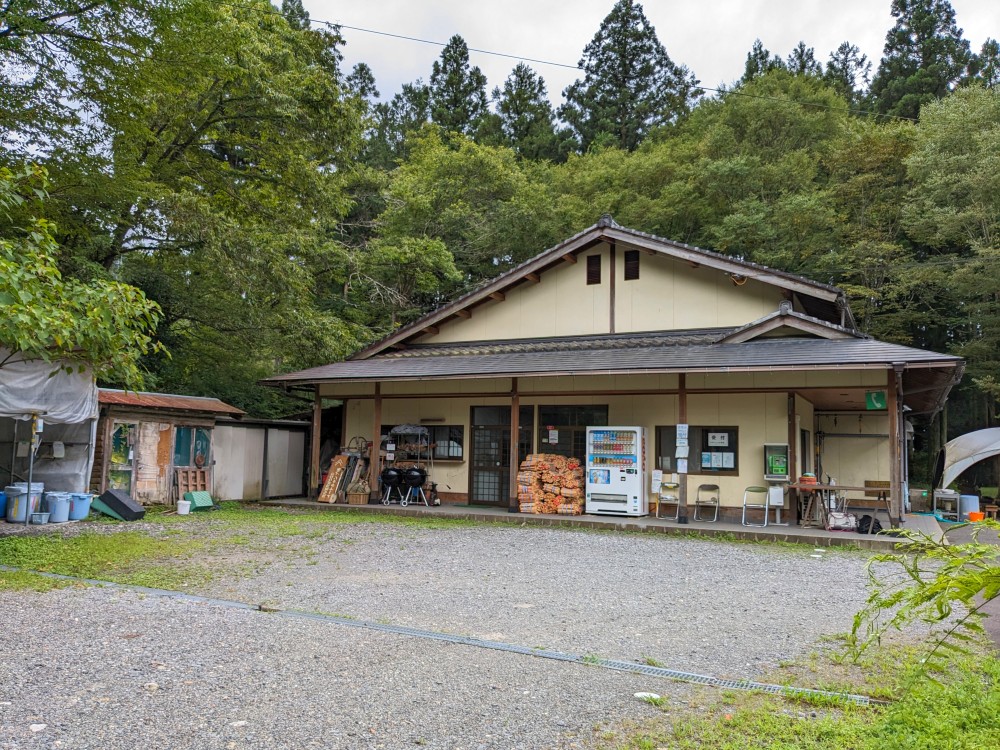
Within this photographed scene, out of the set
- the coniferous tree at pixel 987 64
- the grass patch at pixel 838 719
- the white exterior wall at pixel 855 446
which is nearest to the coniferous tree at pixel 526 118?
the coniferous tree at pixel 987 64

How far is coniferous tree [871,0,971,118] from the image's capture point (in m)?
32.3

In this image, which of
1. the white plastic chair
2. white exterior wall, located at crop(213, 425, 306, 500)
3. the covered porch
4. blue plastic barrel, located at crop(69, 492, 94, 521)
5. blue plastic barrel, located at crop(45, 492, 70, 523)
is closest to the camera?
blue plastic barrel, located at crop(45, 492, 70, 523)

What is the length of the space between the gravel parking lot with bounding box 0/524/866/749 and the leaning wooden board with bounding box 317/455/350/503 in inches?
243

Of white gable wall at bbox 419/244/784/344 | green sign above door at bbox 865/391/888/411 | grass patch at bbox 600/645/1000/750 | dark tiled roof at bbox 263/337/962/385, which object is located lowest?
grass patch at bbox 600/645/1000/750

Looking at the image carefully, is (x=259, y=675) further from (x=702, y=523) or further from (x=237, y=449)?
(x=237, y=449)

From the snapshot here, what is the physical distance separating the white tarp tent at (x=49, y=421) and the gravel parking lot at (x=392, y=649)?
13.9 feet

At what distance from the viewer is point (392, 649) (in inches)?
184

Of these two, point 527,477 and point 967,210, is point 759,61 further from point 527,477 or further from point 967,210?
point 527,477

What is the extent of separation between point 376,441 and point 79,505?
5.27m

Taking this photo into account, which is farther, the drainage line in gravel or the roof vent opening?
the roof vent opening

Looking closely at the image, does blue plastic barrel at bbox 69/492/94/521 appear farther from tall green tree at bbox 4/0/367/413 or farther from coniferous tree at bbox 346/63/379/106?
coniferous tree at bbox 346/63/379/106

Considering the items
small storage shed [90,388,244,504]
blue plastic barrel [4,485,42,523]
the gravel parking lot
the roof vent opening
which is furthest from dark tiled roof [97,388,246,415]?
the roof vent opening

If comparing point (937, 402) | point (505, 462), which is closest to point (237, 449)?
point (505, 462)

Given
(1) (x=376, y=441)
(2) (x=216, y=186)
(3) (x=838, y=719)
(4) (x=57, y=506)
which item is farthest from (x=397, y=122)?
(3) (x=838, y=719)
